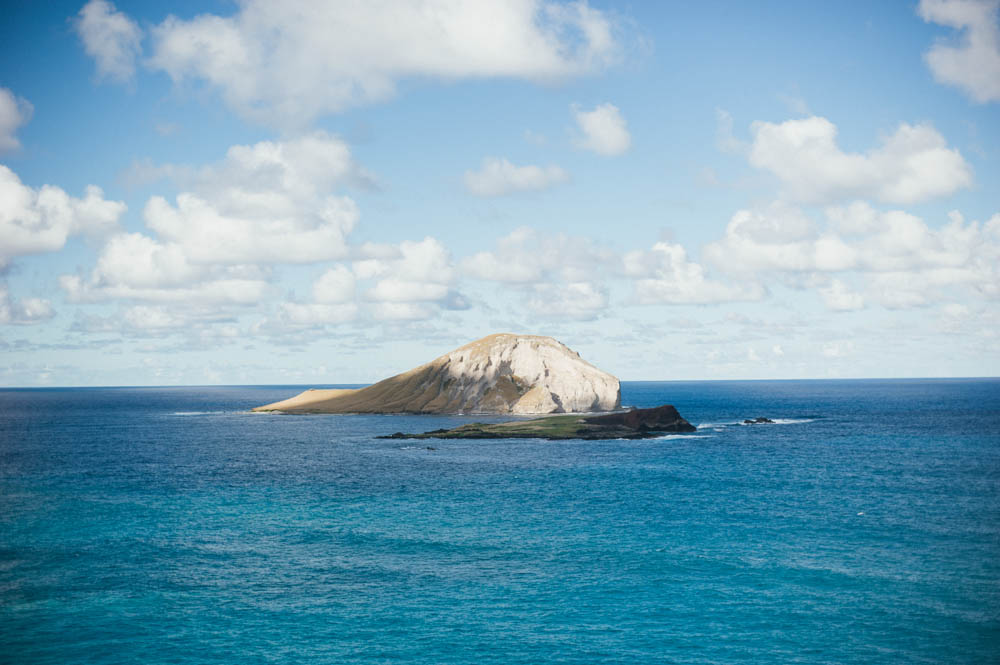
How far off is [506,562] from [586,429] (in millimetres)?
96852

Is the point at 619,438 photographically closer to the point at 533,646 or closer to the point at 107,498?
the point at 107,498

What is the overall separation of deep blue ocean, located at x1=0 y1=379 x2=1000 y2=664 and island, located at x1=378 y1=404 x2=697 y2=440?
42.0m

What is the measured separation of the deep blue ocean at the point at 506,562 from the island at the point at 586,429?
4200 cm

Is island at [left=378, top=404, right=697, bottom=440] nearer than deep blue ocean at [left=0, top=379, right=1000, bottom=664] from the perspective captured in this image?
No

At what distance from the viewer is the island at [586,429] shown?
473 ft

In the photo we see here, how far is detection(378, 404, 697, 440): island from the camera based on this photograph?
144250mm

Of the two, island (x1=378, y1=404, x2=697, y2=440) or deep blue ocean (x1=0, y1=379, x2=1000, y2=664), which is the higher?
island (x1=378, y1=404, x2=697, y2=440)

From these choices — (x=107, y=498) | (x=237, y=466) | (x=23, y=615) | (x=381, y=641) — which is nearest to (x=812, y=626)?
(x=381, y=641)

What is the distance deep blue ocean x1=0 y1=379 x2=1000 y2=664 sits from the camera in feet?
123

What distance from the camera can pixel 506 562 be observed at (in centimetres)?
5116

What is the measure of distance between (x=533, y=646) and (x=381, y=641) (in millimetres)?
7790

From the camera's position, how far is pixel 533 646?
36.9 meters

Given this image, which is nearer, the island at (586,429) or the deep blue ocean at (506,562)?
the deep blue ocean at (506,562)

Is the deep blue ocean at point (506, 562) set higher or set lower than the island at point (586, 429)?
lower
